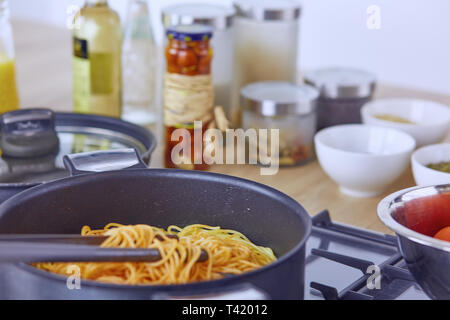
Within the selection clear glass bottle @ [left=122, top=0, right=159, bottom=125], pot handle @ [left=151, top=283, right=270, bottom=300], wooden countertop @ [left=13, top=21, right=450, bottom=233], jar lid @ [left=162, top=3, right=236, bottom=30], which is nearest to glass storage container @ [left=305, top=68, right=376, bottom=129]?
wooden countertop @ [left=13, top=21, right=450, bottom=233]

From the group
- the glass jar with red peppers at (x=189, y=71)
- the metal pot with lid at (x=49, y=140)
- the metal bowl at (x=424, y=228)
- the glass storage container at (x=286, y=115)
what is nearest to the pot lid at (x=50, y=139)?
the metal pot with lid at (x=49, y=140)

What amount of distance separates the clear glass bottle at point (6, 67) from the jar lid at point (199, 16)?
332 mm

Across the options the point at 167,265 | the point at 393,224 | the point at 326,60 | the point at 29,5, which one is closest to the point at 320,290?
the point at 393,224

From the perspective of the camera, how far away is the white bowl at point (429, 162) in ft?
3.89

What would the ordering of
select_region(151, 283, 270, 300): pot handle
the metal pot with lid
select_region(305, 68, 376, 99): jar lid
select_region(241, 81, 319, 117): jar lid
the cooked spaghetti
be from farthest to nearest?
select_region(305, 68, 376, 99): jar lid, select_region(241, 81, 319, 117): jar lid, the metal pot with lid, the cooked spaghetti, select_region(151, 283, 270, 300): pot handle

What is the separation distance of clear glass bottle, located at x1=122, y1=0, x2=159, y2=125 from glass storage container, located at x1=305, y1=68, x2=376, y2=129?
368mm

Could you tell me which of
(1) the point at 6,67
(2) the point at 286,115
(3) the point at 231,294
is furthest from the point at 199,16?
(3) the point at 231,294

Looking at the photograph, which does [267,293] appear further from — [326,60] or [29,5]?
[29,5]

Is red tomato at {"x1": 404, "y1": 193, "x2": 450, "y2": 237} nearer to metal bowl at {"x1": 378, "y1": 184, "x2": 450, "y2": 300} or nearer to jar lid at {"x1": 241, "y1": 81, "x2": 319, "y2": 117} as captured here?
metal bowl at {"x1": 378, "y1": 184, "x2": 450, "y2": 300}

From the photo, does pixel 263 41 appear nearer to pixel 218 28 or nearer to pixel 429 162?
pixel 218 28

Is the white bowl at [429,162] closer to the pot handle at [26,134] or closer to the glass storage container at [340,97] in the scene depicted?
the glass storage container at [340,97]

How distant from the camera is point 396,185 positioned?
53.5 inches

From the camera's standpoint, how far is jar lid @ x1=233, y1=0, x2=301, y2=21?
152 cm

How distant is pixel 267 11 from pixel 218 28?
0.42 ft
